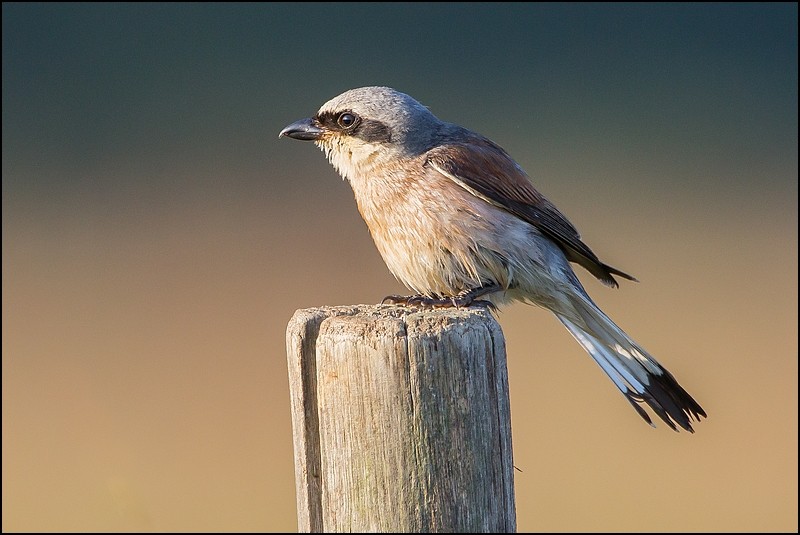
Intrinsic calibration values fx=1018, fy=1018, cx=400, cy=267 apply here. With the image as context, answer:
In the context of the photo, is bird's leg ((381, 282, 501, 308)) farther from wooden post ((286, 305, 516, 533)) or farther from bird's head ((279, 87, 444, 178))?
wooden post ((286, 305, 516, 533))

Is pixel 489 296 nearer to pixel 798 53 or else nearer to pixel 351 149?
pixel 351 149

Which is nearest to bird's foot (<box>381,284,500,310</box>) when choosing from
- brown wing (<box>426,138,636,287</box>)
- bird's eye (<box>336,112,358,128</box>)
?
brown wing (<box>426,138,636,287</box>)

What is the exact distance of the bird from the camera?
367 centimetres

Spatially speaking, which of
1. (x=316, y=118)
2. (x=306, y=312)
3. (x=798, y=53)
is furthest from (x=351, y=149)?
(x=798, y=53)

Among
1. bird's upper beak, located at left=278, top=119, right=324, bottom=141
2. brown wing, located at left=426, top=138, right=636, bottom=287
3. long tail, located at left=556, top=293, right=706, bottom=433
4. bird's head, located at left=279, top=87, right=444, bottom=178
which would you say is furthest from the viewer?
bird's upper beak, located at left=278, top=119, right=324, bottom=141

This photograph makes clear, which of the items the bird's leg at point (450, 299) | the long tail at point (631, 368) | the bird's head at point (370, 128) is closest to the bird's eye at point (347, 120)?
the bird's head at point (370, 128)

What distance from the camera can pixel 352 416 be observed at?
7.23ft

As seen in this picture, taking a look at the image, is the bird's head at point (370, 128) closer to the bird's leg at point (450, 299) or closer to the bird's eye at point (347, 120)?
the bird's eye at point (347, 120)

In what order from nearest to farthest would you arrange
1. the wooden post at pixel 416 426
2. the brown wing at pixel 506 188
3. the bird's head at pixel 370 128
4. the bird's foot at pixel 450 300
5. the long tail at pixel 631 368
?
the wooden post at pixel 416 426 → the bird's foot at pixel 450 300 → the long tail at pixel 631 368 → the brown wing at pixel 506 188 → the bird's head at pixel 370 128

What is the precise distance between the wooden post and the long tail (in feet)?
4.76

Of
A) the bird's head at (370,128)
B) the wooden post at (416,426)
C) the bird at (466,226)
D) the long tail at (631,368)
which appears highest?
the bird's head at (370,128)

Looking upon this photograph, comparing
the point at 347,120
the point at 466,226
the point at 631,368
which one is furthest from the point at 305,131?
the point at 631,368

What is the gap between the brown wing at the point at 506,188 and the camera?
3.81m

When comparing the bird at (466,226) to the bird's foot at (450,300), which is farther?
the bird at (466,226)
